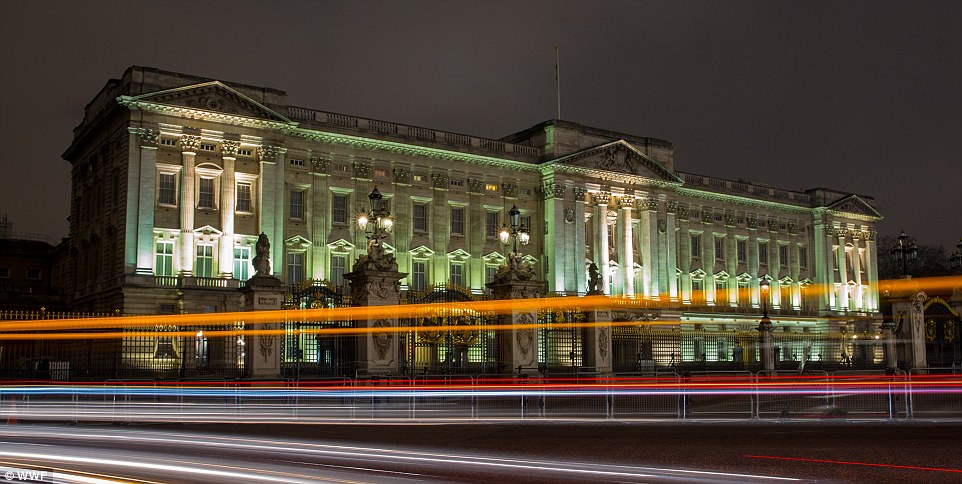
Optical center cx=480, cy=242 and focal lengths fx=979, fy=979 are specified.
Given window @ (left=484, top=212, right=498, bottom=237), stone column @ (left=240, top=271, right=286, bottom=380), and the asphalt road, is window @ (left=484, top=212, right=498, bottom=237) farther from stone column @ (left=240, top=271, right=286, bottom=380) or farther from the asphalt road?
the asphalt road

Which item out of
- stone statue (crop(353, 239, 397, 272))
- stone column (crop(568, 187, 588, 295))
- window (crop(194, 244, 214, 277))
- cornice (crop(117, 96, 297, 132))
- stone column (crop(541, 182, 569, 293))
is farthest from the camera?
stone column (crop(568, 187, 588, 295))

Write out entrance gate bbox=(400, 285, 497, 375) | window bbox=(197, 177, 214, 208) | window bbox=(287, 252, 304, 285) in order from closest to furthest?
entrance gate bbox=(400, 285, 497, 375) → window bbox=(197, 177, 214, 208) → window bbox=(287, 252, 304, 285)

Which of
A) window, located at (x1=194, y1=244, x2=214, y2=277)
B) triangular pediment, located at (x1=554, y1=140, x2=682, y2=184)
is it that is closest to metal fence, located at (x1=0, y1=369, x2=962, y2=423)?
window, located at (x1=194, y1=244, x2=214, y2=277)

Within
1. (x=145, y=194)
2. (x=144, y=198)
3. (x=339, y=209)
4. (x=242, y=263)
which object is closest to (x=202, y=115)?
(x=145, y=194)

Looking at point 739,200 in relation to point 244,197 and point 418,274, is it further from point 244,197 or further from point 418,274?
point 244,197

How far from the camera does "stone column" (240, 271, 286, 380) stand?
25.6 metres

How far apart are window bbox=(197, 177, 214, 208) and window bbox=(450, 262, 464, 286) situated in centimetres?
1627

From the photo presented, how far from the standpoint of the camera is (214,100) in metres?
51.5

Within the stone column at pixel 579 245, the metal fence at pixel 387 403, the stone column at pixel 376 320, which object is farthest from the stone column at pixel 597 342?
the stone column at pixel 579 245

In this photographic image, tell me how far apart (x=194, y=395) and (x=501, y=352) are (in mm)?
10712

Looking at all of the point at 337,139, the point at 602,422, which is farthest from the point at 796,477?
the point at 337,139

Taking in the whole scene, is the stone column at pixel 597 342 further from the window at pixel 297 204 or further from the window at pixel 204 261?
the window at pixel 297 204

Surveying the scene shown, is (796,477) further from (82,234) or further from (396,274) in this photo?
(82,234)

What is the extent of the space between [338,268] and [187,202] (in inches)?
394
